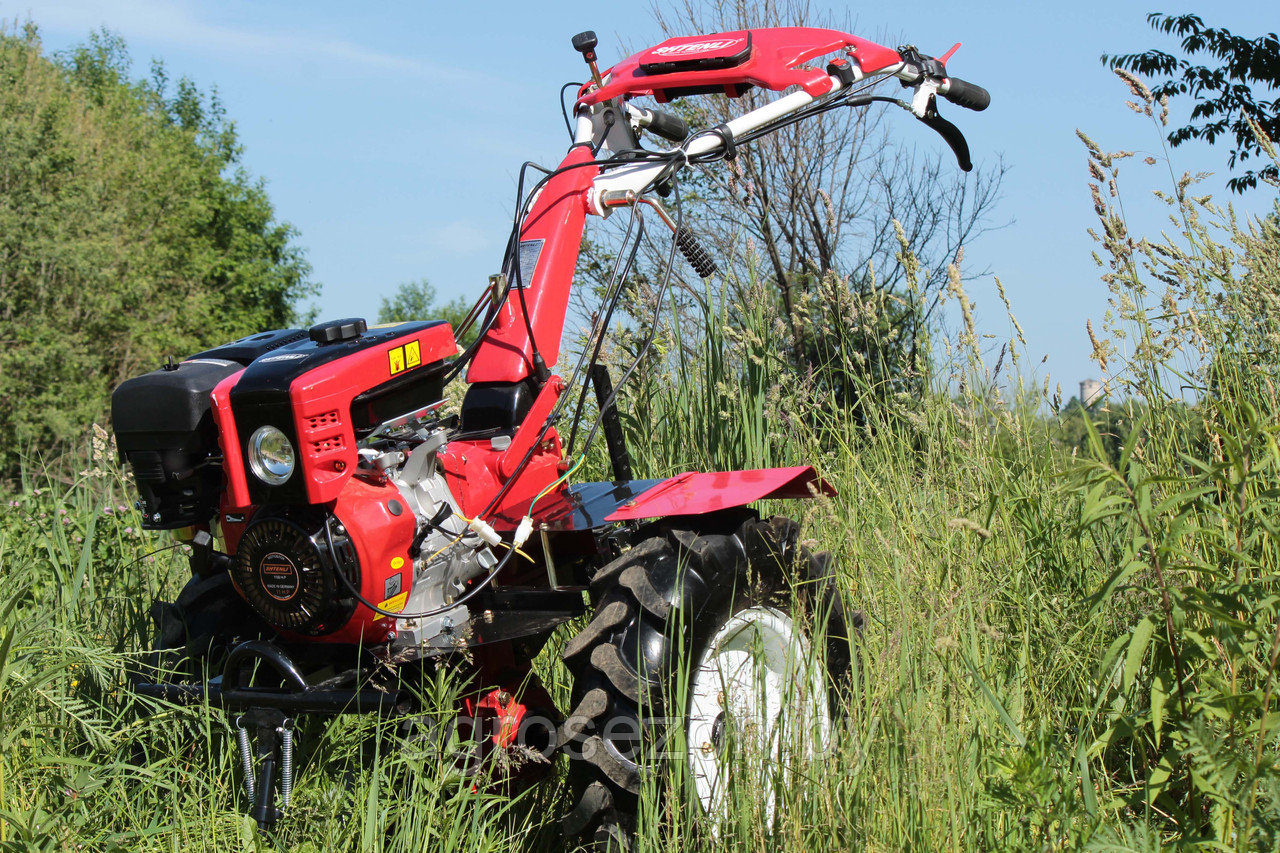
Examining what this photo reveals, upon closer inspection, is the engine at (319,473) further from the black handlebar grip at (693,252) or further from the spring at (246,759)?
the black handlebar grip at (693,252)

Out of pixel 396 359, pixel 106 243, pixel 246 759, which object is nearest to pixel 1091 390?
pixel 396 359

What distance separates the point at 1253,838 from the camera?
6.51 ft

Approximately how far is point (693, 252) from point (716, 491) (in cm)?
85

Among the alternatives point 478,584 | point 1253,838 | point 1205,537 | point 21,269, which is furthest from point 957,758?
point 21,269

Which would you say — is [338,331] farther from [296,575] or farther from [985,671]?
[985,671]

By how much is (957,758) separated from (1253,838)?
54cm

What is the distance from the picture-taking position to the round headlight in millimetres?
2463

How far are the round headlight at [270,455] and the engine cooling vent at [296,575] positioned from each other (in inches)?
4.3

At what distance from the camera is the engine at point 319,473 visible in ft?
8.09

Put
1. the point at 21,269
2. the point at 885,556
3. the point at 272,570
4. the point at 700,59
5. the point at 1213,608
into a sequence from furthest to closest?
the point at 21,269, the point at 700,59, the point at 885,556, the point at 272,570, the point at 1213,608

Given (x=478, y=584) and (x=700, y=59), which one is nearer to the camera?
(x=478, y=584)

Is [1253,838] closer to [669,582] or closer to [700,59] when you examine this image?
[669,582]

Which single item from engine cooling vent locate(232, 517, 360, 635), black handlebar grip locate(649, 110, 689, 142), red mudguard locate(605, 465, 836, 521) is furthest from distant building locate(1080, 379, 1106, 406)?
engine cooling vent locate(232, 517, 360, 635)

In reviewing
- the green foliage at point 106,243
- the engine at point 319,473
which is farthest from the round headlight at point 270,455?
the green foliage at point 106,243
